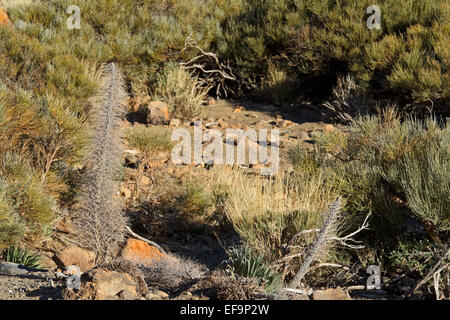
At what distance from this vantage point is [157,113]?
11477mm

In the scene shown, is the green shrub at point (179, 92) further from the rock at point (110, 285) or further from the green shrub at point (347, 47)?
the rock at point (110, 285)

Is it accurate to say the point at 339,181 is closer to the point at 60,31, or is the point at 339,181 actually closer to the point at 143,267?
the point at 143,267

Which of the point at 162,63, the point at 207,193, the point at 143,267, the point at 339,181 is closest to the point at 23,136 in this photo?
the point at 207,193

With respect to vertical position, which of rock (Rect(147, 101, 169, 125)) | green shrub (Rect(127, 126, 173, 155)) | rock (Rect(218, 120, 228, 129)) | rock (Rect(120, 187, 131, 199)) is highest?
rock (Rect(147, 101, 169, 125))

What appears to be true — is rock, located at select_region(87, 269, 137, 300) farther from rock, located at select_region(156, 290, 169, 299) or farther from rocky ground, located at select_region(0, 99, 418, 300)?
rock, located at select_region(156, 290, 169, 299)

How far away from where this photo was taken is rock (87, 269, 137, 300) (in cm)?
415

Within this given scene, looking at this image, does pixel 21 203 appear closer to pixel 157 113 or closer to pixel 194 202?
pixel 194 202

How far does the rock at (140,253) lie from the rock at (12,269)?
2.97 feet

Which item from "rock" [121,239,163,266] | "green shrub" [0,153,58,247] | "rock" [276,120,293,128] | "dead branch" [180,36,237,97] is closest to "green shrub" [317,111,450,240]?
"rock" [121,239,163,266]

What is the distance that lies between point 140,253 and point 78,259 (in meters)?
0.60

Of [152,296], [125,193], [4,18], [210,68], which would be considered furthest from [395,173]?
[4,18]

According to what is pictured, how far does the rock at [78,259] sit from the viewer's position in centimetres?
593

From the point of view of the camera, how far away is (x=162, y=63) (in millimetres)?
13031

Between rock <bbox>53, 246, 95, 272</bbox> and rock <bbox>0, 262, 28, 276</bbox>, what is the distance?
19.3 inches
